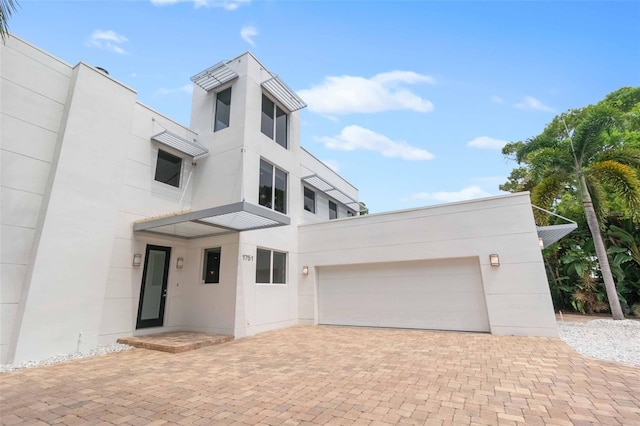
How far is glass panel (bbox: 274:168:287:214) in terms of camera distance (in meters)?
9.60

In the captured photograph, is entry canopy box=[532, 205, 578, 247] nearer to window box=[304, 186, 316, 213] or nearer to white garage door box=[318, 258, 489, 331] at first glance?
white garage door box=[318, 258, 489, 331]

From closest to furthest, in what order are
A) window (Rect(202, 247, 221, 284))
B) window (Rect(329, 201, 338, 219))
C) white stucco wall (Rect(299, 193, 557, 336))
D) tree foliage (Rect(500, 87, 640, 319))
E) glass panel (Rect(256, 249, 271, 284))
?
1. white stucco wall (Rect(299, 193, 557, 336))
2. window (Rect(202, 247, 221, 284))
3. glass panel (Rect(256, 249, 271, 284))
4. tree foliage (Rect(500, 87, 640, 319))
5. window (Rect(329, 201, 338, 219))

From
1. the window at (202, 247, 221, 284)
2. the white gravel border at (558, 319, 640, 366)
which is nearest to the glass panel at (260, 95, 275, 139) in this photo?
the window at (202, 247, 221, 284)

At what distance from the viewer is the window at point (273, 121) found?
9547mm

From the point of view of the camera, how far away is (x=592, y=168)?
905cm

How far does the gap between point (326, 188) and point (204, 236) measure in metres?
6.04

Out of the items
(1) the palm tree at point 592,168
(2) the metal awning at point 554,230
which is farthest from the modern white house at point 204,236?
(1) the palm tree at point 592,168

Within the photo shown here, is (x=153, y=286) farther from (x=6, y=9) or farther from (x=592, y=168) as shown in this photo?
(x=592, y=168)

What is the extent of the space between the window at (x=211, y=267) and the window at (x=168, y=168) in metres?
2.41

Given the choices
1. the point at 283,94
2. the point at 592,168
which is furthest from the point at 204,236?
the point at 592,168

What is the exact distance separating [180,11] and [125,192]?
575 cm

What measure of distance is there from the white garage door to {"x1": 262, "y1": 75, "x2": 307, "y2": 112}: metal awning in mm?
6266

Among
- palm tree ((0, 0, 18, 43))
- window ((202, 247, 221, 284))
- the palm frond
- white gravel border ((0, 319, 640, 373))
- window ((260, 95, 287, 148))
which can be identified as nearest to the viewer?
palm tree ((0, 0, 18, 43))

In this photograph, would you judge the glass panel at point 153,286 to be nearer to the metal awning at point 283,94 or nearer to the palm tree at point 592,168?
the metal awning at point 283,94
